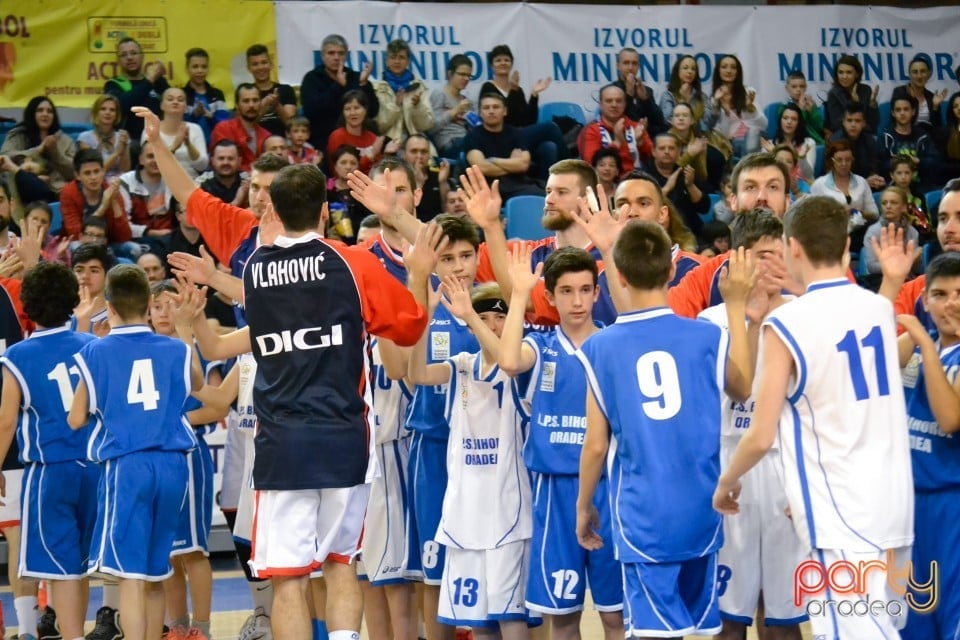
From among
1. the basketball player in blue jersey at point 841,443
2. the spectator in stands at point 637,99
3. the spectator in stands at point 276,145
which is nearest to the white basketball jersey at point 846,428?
the basketball player in blue jersey at point 841,443

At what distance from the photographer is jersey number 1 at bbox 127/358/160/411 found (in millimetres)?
7188

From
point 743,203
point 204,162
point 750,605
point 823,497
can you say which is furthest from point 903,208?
point 823,497

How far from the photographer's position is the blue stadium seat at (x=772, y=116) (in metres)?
15.6

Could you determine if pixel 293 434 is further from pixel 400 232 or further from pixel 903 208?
pixel 903 208

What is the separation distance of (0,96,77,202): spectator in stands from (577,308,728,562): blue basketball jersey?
28.9ft

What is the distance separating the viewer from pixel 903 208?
14141mm

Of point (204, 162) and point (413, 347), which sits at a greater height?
point (204, 162)

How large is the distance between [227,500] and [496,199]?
284 centimetres

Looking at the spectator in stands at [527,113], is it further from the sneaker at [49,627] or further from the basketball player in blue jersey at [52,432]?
the sneaker at [49,627]

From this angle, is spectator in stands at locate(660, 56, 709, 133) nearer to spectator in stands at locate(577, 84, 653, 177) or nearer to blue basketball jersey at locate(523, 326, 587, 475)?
spectator in stands at locate(577, 84, 653, 177)

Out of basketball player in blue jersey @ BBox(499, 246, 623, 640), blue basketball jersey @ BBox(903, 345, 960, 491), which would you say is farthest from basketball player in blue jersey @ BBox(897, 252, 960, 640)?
basketball player in blue jersey @ BBox(499, 246, 623, 640)

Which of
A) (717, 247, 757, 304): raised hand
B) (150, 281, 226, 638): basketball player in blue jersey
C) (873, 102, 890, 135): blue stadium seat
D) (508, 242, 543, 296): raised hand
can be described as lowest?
(150, 281, 226, 638): basketball player in blue jersey

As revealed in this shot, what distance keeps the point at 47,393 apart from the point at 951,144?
11.6 meters

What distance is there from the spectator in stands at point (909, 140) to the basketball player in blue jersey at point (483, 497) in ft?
34.4
